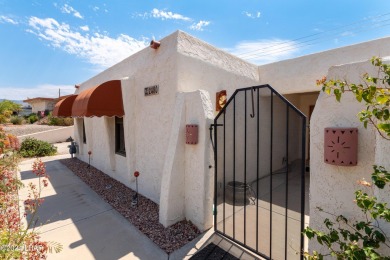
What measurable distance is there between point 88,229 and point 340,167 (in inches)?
227

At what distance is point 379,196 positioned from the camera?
2.24 metres

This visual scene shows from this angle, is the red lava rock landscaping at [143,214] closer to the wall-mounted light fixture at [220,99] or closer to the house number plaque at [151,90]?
the house number plaque at [151,90]

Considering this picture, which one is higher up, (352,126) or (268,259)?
(352,126)

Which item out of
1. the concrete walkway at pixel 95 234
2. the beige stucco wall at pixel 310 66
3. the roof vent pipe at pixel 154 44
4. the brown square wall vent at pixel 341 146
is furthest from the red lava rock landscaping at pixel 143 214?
the beige stucco wall at pixel 310 66

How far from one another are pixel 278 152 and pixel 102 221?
26.5 feet

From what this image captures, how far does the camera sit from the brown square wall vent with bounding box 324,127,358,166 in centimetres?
252

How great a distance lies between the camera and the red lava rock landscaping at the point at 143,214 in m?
4.78

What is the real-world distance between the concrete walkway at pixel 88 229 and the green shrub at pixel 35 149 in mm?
9992

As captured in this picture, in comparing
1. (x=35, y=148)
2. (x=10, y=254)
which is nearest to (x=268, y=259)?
(x=10, y=254)

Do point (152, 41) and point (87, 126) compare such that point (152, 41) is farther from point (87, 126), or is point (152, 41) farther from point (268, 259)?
point (87, 126)

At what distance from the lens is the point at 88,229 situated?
534cm

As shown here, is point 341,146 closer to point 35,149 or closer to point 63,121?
point 35,149

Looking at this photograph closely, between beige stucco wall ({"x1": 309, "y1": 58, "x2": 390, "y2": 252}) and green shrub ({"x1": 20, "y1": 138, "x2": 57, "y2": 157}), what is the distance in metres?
19.5

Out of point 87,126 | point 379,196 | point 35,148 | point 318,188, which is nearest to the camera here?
point 379,196
